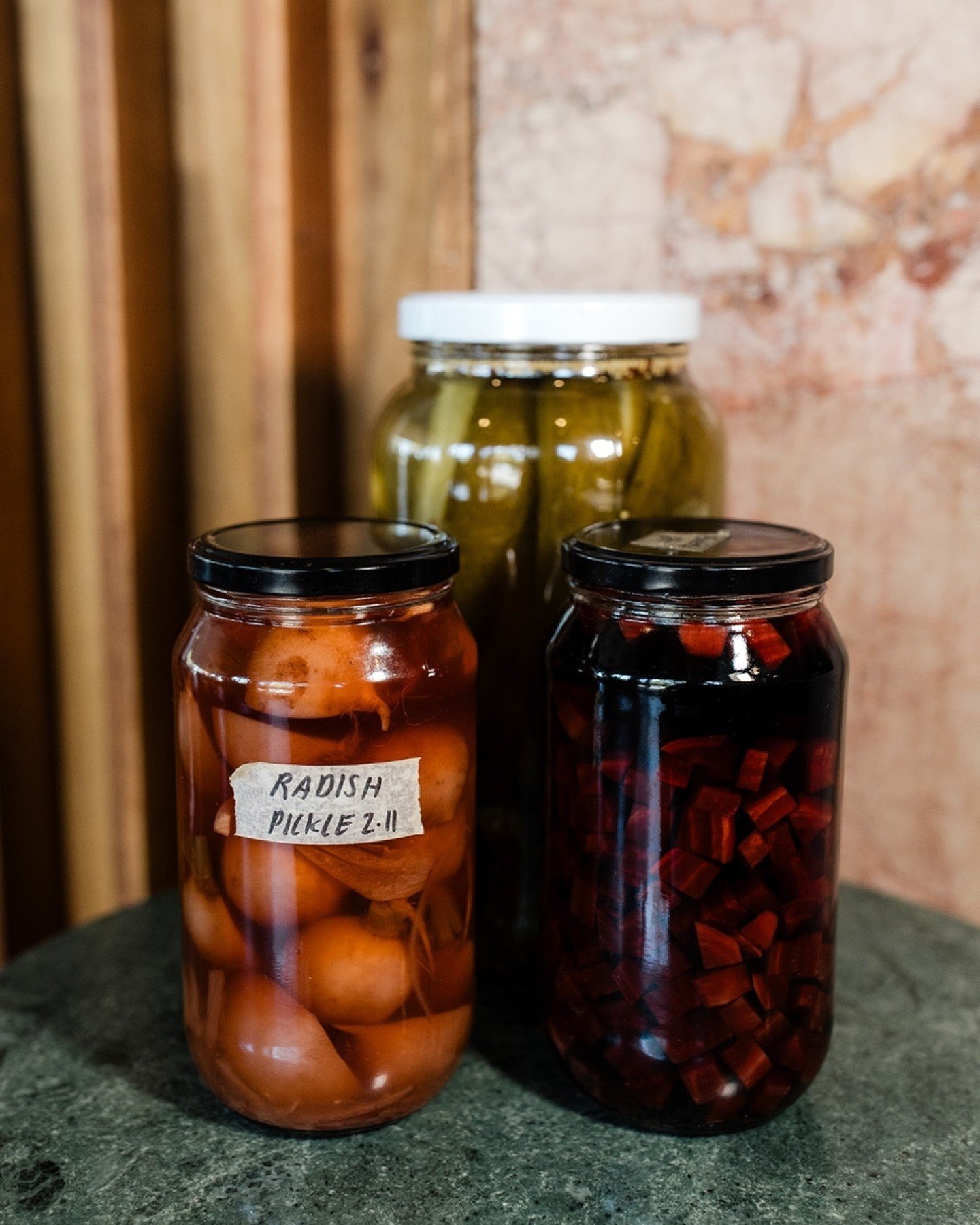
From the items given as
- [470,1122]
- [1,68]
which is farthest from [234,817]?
[1,68]

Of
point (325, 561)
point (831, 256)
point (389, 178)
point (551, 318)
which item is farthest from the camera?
point (389, 178)

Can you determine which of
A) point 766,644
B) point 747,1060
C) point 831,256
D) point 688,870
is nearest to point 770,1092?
point 747,1060

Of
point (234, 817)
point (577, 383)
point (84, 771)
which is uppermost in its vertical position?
point (577, 383)

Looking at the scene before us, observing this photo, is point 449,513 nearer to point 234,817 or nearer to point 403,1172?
point 234,817

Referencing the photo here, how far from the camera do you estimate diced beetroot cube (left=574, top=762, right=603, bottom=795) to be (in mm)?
638

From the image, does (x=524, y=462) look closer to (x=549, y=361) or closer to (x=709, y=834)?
(x=549, y=361)

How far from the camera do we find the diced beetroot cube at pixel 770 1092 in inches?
25.2

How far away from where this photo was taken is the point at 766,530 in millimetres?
694

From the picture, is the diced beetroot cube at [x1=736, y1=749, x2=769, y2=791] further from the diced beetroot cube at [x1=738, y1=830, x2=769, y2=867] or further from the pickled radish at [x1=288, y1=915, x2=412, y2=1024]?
the pickled radish at [x1=288, y1=915, x2=412, y2=1024]

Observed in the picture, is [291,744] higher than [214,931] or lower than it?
higher

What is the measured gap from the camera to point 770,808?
2.01 feet

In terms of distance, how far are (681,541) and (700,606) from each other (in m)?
0.06

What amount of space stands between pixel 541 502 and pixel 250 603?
20 centimetres

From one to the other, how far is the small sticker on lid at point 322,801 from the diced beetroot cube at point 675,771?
0.41ft
